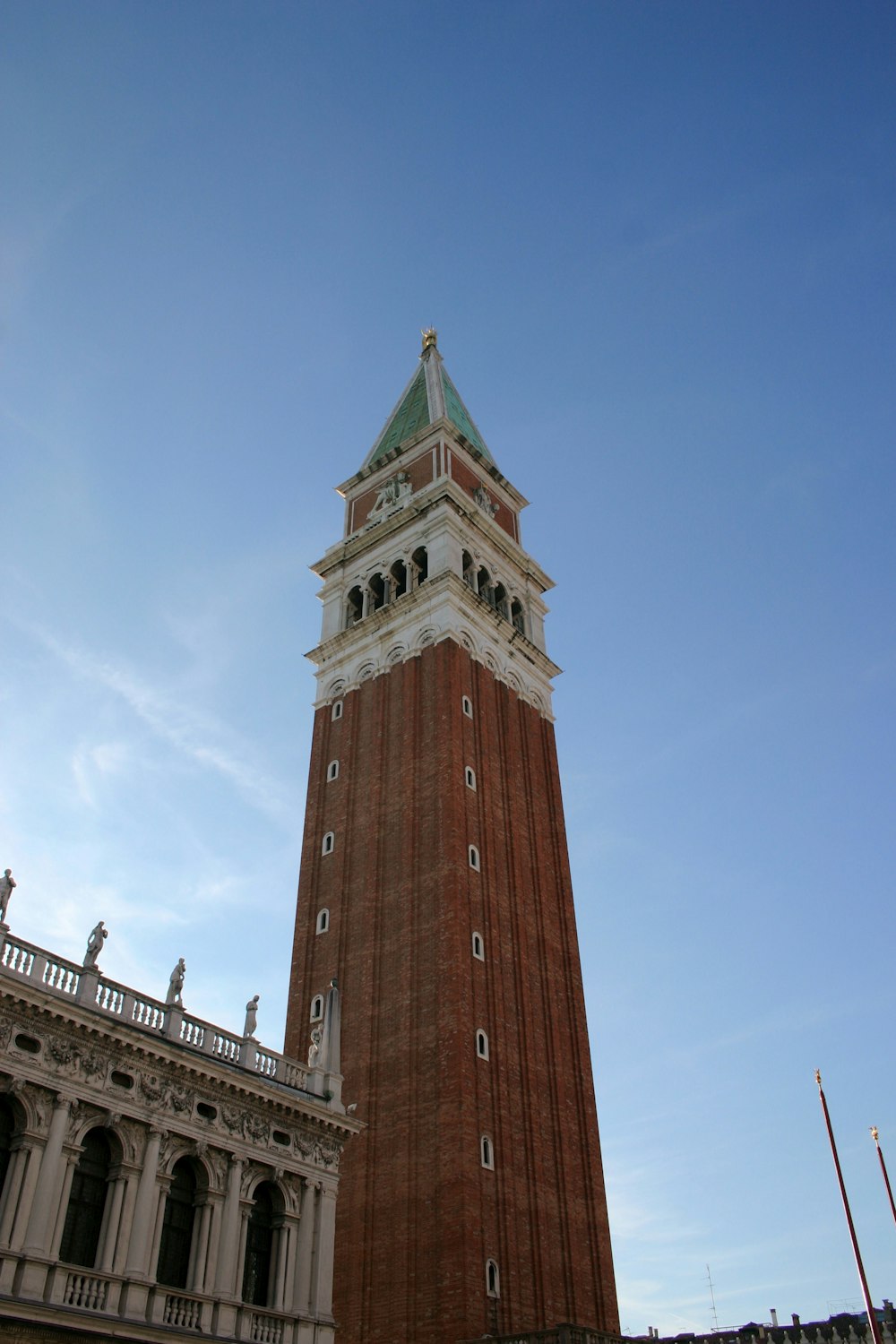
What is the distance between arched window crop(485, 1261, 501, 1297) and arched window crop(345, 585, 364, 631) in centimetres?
3166

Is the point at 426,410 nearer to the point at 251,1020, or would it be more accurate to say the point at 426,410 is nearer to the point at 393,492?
the point at 393,492

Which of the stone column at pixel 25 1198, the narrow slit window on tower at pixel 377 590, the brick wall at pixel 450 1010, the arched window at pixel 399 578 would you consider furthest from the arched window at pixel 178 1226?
the narrow slit window on tower at pixel 377 590

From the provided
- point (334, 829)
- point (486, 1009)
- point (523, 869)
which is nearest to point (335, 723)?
point (334, 829)

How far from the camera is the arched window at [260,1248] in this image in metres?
27.2

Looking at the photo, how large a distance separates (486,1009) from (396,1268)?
9.25 m

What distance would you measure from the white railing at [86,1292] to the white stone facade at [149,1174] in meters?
0.03

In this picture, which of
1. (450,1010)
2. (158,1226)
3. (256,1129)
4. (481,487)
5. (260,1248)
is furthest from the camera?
(481,487)

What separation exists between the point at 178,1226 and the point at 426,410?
165 feet

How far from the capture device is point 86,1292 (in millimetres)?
23297

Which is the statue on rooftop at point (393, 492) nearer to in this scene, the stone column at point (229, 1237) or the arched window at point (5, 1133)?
the stone column at point (229, 1237)

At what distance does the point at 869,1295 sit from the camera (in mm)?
27453

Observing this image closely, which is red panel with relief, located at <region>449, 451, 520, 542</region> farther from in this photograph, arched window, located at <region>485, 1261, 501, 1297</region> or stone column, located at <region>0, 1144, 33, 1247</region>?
stone column, located at <region>0, 1144, 33, 1247</region>

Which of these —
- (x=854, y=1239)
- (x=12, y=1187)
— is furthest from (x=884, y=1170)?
(x=12, y=1187)

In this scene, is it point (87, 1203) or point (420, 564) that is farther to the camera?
point (420, 564)
